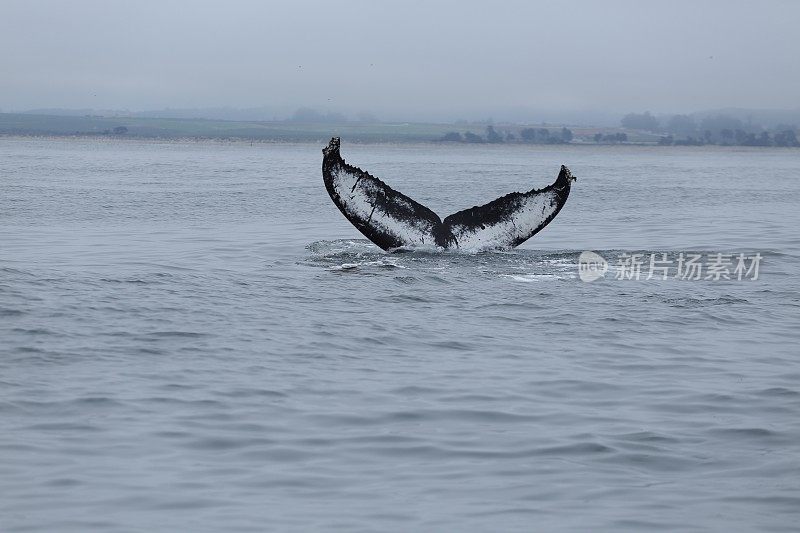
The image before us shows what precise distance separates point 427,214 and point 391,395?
7685mm

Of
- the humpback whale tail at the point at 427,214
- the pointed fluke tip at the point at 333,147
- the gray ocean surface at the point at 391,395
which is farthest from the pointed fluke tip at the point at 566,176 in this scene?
the pointed fluke tip at the point at 333,147

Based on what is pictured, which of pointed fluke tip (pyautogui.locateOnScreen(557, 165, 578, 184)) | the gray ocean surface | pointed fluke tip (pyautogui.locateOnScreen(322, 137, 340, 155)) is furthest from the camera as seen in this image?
pointed fluke tip (pyautogui.locateOnScreen(557, 165, 578, 184))

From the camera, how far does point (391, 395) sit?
29.5ft

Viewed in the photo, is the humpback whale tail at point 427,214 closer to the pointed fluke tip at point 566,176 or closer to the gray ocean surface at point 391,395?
the pointed fluke tip at point 566,176

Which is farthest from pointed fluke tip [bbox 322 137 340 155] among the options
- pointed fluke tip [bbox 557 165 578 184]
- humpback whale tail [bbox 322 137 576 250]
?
pointed fluke tip [bbox 557 165 578 184]

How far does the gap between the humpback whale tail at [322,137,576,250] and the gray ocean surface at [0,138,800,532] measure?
1.33 ft

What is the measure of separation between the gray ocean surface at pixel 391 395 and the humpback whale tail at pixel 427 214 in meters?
0.41

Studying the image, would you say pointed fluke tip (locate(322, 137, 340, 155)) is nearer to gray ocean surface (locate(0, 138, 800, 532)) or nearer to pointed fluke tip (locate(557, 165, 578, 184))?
gray ocean surface (locate(0, 138, 800, 532))

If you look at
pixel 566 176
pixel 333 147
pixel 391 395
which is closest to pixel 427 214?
pixel 333 147

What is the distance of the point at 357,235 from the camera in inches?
906

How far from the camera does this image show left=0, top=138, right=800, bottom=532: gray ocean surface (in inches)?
257

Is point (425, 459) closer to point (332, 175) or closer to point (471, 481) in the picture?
point (471, 481)

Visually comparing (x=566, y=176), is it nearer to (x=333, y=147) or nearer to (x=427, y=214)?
(x=427, y=214)

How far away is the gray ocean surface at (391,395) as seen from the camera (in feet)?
21.4
